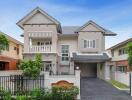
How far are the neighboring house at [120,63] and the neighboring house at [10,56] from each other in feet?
56.8

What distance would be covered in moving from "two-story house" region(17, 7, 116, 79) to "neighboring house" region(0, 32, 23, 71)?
4.56 meters

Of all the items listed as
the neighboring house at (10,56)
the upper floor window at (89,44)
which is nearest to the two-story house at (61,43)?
the upper floor window at (89,44)

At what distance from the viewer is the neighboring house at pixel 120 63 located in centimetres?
3706

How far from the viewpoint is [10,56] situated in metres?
41.4

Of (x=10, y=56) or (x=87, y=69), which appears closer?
(x=10, y=56)

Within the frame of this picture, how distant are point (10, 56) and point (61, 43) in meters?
8.95

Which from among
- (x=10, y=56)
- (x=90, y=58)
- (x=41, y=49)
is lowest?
(x=90, y=58)

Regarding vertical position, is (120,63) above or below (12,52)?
below

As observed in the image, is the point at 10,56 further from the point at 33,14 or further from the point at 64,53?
the point at 33,14

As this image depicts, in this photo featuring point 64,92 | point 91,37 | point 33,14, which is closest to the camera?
point 64,92

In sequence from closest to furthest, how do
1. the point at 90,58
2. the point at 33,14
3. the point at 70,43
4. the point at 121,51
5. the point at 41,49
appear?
the point at 41,49 < the point at 33,14 < the point at 90,58 < the point at 70,43 < the point at 121,51

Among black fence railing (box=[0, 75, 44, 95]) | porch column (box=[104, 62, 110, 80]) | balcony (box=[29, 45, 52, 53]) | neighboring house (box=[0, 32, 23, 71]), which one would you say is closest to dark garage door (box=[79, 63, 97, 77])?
porch column (box=[104, 62, 110, 80])

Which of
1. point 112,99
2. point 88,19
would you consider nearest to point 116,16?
point 112,99

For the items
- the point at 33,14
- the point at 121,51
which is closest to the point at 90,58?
the point at 121,51
